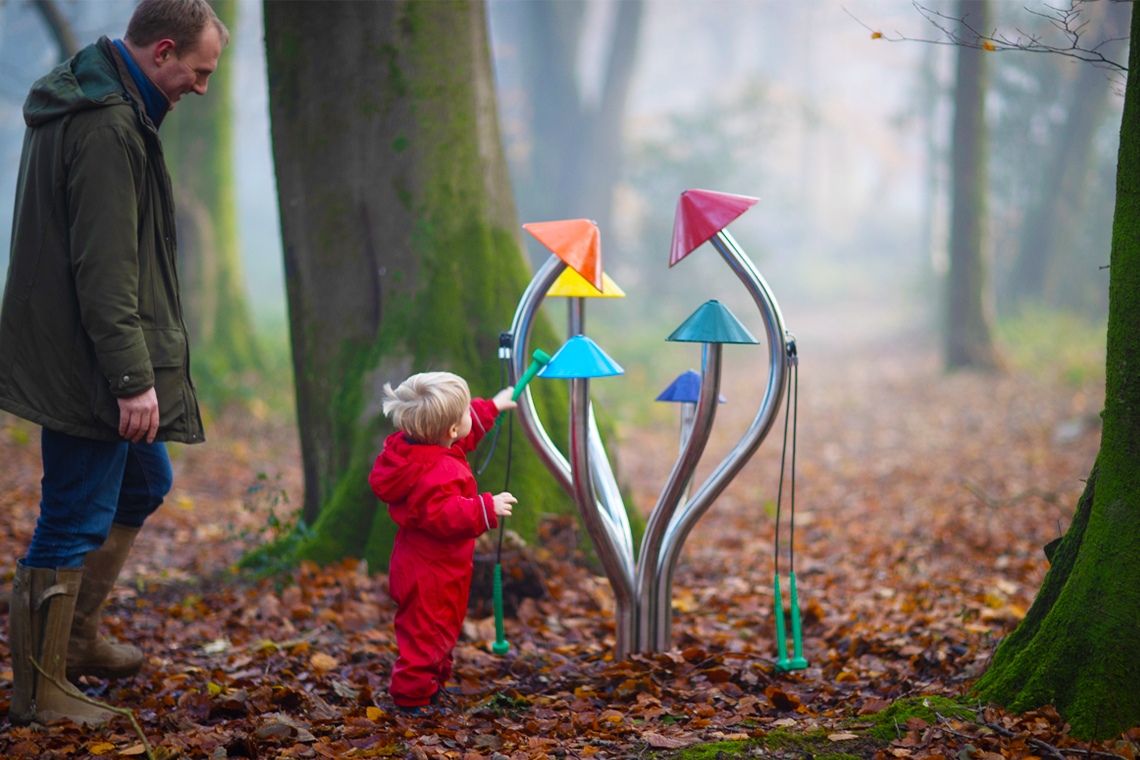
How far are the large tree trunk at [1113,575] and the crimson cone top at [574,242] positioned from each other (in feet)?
4.73

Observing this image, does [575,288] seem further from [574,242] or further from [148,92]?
[148,92]

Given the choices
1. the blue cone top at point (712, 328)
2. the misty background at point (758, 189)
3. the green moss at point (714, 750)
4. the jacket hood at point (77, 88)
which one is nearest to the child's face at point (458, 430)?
the blue cone top at point (712, 328)

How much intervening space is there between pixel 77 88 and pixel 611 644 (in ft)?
8.65

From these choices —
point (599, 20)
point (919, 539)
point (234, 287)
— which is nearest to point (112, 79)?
point (919, 539)

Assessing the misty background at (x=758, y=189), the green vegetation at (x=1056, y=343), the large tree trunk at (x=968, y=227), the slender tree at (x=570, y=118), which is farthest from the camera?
the slender tree at (x=570, y=118)

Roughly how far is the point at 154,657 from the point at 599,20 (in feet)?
128

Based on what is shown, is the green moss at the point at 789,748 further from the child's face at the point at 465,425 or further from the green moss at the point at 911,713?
the child's face at the point at 465,425

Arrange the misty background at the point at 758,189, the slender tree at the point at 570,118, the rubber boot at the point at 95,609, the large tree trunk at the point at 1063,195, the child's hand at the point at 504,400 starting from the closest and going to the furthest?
the child's hand at the point at 504,400
the rubber boot at the point at 95,609
the large tree trunk at the point at 1063,195
the misty background at the point at 758,189
the slender tree at the point at 570,118

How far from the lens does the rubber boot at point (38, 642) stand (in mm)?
2408

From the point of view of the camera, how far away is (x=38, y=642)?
7.96 feet

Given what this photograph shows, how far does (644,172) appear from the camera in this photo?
18.2 m

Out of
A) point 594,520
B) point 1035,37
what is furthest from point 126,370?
point 1035,37

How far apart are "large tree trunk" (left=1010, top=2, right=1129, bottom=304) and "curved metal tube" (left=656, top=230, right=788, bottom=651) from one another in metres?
→ 14.4

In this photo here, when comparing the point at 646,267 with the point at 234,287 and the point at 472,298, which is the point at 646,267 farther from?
the point at 472,298
